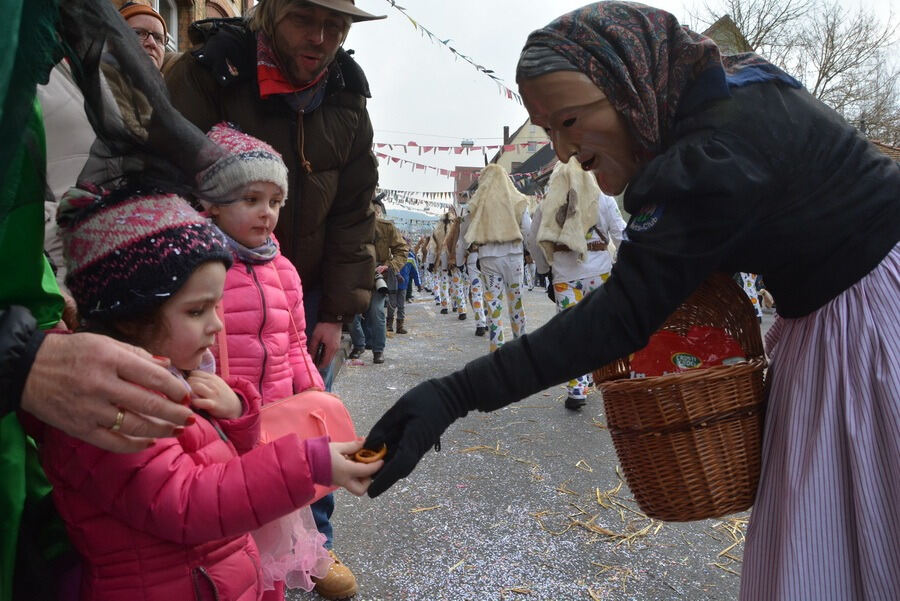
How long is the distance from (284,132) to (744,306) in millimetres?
1836

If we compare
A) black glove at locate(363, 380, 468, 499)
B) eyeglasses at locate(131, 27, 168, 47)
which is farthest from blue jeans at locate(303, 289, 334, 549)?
eyeglasses at locate(131, 27, 168, 47)

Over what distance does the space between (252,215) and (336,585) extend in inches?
58.3

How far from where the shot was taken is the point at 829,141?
1276 mm

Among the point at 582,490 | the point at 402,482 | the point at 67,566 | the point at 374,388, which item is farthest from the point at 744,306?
the point at 374,388

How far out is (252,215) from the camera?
2.20m

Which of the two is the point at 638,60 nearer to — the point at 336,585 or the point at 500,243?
the point at 336,585

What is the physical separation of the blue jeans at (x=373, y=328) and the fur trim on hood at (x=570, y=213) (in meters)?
3.09

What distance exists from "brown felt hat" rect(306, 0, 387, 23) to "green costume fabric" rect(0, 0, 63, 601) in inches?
53.7

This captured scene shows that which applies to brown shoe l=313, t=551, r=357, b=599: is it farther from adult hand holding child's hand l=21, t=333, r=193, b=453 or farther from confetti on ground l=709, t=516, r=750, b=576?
adult hand holding child's hand l=21, t=333, r=193, b=453

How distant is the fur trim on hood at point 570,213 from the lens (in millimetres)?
5473

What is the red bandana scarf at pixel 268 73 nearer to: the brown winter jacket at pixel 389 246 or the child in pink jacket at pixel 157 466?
the child in pink jacket at pixel 157 466

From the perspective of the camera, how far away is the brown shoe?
2.52 meters

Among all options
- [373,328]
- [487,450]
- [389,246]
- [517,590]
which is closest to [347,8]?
[517,590]

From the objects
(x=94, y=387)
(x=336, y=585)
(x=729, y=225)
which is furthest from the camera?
(x=336, y=585)
